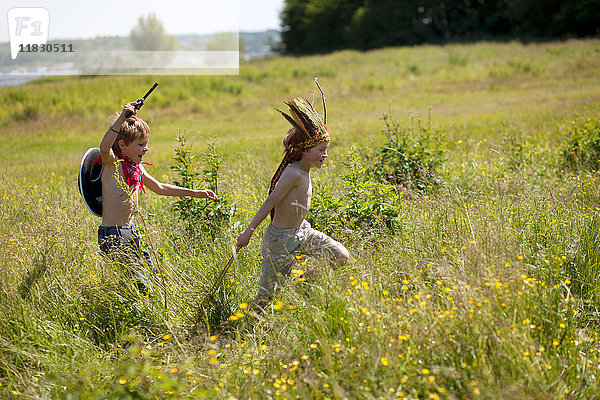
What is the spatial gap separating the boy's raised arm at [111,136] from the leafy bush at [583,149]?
567cm

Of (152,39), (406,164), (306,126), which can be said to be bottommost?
(406,164)

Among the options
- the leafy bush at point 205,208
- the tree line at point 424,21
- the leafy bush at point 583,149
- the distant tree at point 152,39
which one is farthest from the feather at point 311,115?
the tree line at point 424,21

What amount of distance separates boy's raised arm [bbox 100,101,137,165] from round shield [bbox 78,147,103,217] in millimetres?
192

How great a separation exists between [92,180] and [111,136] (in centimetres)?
53

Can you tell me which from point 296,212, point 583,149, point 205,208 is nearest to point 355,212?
point 296,212

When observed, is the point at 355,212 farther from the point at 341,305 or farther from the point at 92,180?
the point at 92,180

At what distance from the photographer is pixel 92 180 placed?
433 centimetres

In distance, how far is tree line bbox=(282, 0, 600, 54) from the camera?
43.5 metres

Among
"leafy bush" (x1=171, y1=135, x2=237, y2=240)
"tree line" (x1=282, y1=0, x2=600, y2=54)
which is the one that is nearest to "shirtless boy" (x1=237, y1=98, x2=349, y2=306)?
"leafy bush" (x1=171, y1=135, x2=237, y2=240)

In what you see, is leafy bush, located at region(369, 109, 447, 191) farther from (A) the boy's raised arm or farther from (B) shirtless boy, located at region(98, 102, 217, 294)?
(A) the boy's raised arm

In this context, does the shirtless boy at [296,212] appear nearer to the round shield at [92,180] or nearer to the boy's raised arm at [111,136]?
the boy's raised arm at [111,136]

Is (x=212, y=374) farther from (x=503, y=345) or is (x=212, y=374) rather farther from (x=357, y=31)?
(x=357, y=31)

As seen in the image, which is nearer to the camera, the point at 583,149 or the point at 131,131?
the point at 131,131

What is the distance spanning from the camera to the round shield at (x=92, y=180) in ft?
13.9
